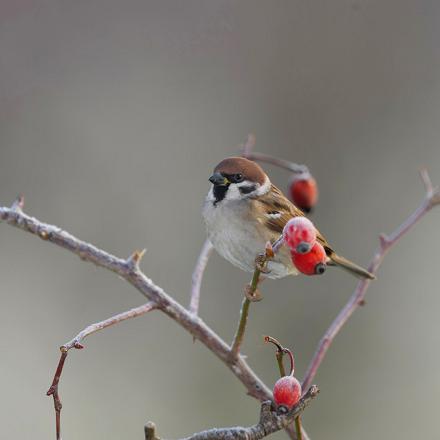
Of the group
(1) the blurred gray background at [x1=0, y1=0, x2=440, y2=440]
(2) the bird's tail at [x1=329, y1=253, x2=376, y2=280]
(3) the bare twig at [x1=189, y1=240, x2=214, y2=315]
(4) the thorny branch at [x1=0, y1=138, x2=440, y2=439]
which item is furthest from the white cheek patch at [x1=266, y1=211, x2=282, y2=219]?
(1) the blurred gray background at [x1=0, y1=0, x2=440, y2=440]

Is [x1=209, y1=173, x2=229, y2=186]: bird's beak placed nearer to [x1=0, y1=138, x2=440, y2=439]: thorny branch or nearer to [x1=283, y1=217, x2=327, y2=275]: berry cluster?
[x1=0, y1=138, x2=440, y2=439]: thorny branch

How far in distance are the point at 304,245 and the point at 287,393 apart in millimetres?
291

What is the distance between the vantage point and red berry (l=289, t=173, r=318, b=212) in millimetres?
2572

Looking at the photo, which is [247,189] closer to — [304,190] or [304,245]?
[304,190]

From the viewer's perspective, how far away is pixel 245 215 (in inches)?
108

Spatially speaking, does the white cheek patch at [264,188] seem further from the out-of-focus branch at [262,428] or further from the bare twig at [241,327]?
the out-of-focus branch at [262,428]

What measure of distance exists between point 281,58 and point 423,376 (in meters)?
2.80

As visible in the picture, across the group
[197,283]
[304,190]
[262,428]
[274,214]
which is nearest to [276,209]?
[274,214]

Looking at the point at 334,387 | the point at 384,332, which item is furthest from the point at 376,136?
the point at 334,387

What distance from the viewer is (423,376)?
547cm

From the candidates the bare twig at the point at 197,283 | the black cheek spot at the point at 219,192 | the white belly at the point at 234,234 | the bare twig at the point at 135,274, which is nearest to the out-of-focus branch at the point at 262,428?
the bare twig at the point at 135,274

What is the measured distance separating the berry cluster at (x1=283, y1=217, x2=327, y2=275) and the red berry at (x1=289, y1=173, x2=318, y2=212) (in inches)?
43.8

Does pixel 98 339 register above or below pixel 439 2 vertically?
below

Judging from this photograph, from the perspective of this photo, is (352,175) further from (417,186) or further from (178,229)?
(178,229)
